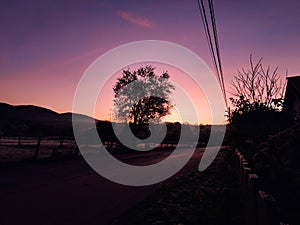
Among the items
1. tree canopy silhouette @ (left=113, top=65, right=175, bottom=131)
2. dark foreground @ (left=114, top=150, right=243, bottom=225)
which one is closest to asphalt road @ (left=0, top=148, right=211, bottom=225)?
dark foreground @ (left=114, top=150, right=243, bottom=225)

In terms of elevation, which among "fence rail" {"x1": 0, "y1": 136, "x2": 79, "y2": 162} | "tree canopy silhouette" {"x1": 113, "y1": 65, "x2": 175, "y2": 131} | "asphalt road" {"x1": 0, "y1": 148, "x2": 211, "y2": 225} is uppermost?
"tree canopy silhouette" {"x1": 113, "y1": 65, "x2": 175, "y2": 131}

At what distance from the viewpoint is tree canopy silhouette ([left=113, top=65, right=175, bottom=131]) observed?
44344 millimetres

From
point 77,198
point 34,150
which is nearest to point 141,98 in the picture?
point 34,150

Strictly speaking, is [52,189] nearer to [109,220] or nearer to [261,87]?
[109,220]

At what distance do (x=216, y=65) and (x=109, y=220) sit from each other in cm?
908

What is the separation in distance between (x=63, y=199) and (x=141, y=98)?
121ft

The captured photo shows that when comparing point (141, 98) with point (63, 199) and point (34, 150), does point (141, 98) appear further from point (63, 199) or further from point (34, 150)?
point (63, 199)

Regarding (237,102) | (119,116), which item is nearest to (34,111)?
(119,116)

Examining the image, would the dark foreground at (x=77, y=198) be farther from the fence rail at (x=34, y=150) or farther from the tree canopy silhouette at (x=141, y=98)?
the tree canopy silhouette at (x=141, y=98)

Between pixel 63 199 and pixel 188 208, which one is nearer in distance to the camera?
pixel 188 208

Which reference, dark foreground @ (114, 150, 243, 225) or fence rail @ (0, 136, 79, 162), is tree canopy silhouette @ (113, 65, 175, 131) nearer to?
fence rail @ (0, 136, 79, 162)

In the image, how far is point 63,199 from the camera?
7996 millimetres

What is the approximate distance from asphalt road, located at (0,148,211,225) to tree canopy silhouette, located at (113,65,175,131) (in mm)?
32305

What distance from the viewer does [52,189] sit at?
934 cm
